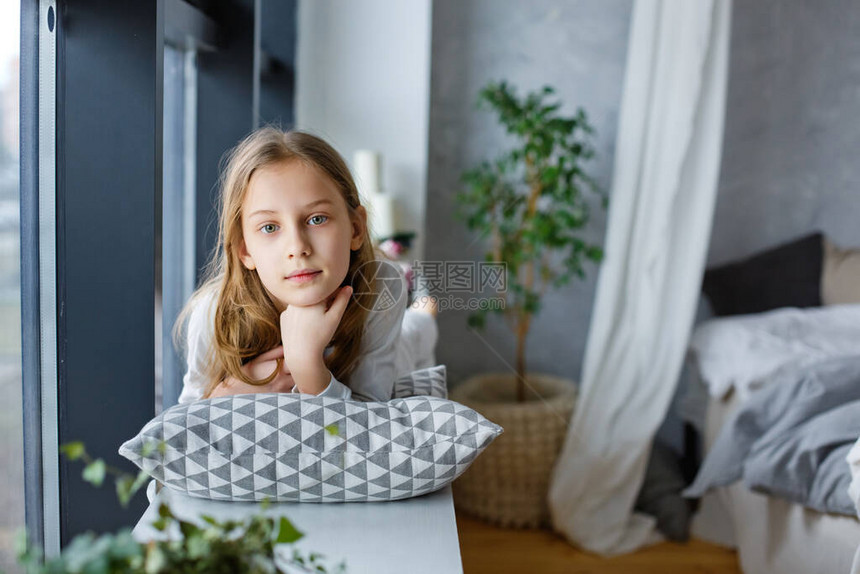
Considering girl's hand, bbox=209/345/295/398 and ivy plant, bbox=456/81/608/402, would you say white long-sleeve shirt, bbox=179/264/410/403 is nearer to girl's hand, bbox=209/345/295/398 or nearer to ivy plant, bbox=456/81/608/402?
girl's hand, bbox=209/345/295/398

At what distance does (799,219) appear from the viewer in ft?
7.28

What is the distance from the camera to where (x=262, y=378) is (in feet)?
2.59

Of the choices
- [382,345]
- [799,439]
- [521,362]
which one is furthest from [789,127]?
[382,345]

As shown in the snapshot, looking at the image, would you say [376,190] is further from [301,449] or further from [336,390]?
[301,449]

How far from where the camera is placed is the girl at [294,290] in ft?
2.43

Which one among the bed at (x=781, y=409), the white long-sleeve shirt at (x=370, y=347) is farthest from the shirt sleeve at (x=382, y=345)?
the bed at (x=781, y=409)

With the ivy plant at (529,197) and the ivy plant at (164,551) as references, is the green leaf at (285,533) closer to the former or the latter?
the ivy plant at (164,551)

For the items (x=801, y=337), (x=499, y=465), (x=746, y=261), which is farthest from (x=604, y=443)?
(x=746, y=261)

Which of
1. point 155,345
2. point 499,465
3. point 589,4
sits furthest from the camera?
point 589,4

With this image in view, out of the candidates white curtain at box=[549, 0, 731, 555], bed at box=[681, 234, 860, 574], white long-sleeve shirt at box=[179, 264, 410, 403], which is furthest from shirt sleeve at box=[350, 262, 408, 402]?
white curtain at box=[549, 0, 731, 555]

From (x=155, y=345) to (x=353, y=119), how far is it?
1101 millimetres

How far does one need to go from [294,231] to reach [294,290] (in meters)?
0.06

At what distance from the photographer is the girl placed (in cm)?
74

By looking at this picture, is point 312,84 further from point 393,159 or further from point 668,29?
point 668,29
